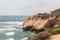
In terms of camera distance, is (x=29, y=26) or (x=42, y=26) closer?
(x=42, y=26)

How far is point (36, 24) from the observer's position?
62094 millimetres

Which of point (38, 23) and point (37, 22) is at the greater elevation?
point (37, 22)

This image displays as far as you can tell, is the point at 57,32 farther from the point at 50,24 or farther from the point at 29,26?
the point at 29,26

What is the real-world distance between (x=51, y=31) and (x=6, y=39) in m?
16.1

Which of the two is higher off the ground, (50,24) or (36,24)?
(36,24)

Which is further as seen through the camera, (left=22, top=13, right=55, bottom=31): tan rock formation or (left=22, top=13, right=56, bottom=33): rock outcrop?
(left=22, top=13, right=55, bottom=31): tan rock formation

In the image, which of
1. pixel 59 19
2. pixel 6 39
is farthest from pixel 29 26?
pixel 6 39

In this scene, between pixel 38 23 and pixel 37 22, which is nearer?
pixel 38 23

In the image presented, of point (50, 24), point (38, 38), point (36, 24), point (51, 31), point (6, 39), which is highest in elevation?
point (36, 24)

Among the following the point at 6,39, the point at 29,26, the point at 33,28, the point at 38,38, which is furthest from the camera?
the point at 29,26

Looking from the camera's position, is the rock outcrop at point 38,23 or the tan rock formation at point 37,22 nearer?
the rock outcrop at point 38,23

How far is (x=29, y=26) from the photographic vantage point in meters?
65.6

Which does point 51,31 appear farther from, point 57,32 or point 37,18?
point 37,18

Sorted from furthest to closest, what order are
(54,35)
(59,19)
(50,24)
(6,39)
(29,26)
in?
(29,26) < (59,19) < (50,24) < (6,39) < (54,35)
